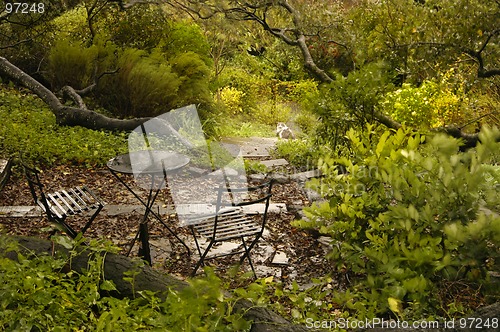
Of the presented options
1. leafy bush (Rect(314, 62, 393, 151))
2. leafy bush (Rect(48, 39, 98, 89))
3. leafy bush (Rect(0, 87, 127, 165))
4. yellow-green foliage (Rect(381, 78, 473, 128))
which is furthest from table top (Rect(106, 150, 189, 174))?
leafy bush (Rect(48, 39, 98, 89))

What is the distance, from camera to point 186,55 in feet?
28.2

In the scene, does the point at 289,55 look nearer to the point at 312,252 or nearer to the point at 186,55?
the point at 186,55

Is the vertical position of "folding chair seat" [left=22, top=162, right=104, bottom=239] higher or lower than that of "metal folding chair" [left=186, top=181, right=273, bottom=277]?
higher

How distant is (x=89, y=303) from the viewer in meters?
2.26

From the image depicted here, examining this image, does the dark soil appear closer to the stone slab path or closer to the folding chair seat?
the folding chair seat

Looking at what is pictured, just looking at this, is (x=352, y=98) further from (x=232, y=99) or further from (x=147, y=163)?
(x=232, y=99)

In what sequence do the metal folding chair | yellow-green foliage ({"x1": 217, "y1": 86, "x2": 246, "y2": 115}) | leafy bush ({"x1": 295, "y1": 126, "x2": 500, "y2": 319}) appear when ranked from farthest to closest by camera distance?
yellow-green foliage ({"x1": 217, "y1": 86, "x2": 246, "y2": 115}), the metal folding chair, leafy bush ({"x1": 295, "y1": 126, "x2": 500, "y2": 319})

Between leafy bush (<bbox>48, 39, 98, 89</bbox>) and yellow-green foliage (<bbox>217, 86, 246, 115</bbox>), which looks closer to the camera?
leafy bush (<bbox>48, 39, 98, 89</bbox>)

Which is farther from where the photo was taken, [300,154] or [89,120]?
[89,120]

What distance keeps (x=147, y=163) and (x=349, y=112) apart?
207 centimetres

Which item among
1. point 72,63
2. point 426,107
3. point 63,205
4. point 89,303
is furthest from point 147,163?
point 426,107

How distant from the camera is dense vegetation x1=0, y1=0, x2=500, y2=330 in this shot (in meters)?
2.52

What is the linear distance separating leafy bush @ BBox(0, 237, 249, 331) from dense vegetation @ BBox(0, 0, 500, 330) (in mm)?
41

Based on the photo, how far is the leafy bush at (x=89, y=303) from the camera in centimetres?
191
